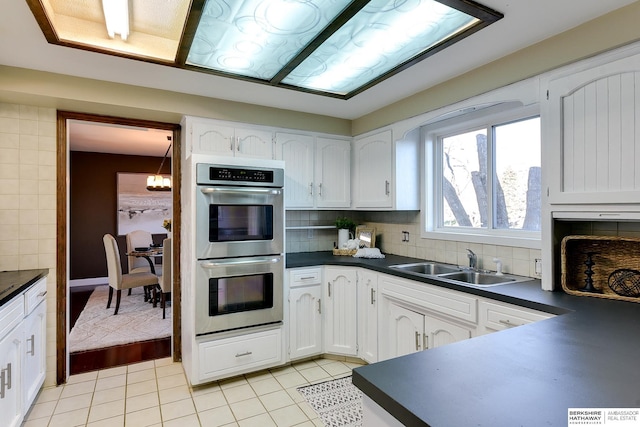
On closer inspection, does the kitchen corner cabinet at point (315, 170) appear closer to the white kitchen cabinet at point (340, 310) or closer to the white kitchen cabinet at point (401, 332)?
the white kitchen cabinet at point (340, 310)

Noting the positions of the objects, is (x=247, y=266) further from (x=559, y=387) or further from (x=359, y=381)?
(x=559, y=387)

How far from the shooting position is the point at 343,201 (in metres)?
3.62

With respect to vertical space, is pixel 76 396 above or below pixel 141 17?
below

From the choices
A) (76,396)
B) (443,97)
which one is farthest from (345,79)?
(76,396)

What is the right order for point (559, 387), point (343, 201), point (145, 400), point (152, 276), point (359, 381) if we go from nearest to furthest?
point (559, 387) → point (359, 381) → point (145, 400) → point (343, 201) → point (152, 276)

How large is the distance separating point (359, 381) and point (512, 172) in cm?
229

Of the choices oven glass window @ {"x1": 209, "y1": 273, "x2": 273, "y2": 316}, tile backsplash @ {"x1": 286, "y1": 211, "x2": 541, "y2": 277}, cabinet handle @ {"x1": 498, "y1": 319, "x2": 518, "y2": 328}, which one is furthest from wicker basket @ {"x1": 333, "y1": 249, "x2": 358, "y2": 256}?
cabinet handle @ {"x1": 498, "y1": 319, "x2": 518, "y2": 328}

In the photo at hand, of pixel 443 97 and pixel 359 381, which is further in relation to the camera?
pixel 443 97

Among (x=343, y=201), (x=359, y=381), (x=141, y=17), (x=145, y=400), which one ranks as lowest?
(x=145, y=400)

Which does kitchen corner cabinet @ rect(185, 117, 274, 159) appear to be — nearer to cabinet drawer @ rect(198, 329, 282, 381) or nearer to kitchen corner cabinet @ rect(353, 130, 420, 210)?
kitchen corner cabinet @ rect(353, 130, 420, 210)

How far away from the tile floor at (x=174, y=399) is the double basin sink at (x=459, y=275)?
3.36 ft

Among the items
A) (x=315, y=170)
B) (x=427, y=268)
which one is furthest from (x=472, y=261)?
(x=315, y=170)

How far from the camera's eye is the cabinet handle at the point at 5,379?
5.76 ft

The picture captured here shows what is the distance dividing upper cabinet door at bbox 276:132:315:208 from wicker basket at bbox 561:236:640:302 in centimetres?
214
